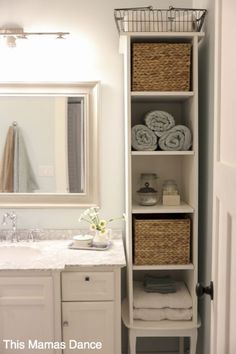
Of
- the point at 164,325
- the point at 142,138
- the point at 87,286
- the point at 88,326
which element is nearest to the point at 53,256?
the point at 87,286

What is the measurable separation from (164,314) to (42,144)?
50.7 inches

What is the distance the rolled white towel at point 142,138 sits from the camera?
2.16 meters

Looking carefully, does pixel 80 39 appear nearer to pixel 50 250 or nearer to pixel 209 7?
pixel 209 7

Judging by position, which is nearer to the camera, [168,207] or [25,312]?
[25,312]

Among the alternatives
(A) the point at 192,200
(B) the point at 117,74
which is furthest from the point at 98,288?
(B) the point at 117,74

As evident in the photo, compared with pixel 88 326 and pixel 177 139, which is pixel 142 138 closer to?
pixel 177 139

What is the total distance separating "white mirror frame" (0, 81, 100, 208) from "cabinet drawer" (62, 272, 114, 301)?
0.60m

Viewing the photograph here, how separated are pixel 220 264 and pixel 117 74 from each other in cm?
160

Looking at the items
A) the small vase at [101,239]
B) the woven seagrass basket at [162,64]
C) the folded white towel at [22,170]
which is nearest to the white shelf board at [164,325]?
the small vase at [101,239]

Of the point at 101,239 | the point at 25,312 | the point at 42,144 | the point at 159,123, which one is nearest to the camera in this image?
the point at 25,312

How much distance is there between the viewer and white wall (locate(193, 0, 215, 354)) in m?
2.10

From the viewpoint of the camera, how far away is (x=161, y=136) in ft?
7.13

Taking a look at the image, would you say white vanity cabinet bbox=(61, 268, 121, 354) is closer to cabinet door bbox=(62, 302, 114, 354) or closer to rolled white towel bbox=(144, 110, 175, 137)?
cabinet door bbox=(62, 302, 114, 354)

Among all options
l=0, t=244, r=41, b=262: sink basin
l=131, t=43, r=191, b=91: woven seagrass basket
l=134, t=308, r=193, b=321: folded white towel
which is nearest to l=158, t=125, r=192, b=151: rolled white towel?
l=131, t=43, r=191, b=91: woven seagrass basket
